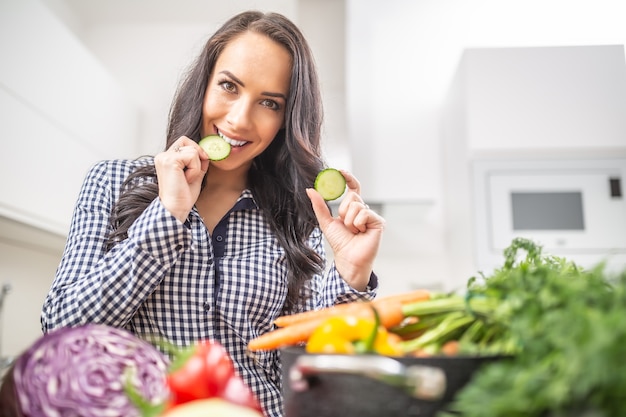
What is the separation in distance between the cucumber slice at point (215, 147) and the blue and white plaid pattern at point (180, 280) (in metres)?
0.14

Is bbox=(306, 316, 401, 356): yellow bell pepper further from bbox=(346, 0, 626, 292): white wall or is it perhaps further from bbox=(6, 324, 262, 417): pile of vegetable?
bbox=(346, 0, 626, 292): white wall

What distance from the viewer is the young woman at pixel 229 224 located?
941 mm

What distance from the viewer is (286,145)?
1.33 metres

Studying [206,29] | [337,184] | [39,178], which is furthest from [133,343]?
[206,29]

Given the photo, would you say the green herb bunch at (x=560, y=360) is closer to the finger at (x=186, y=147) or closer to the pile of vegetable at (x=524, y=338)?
the pile of vegetable at (x=524, y=338)

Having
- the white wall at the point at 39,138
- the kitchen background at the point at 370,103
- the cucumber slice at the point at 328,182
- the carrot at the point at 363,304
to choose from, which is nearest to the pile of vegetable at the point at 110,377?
the carrot at the point at 363,304

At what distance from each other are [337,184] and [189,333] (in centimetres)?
40

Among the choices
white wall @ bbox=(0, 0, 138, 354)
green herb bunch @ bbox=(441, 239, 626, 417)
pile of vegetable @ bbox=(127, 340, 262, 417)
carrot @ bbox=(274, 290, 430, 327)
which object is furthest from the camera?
white wall @ bbox=(0, 0, 138, 354)

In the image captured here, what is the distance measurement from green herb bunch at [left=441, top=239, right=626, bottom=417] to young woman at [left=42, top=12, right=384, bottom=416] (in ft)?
1.90

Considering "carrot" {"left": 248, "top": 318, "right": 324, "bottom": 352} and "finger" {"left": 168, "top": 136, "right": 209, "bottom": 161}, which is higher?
"finger" {"left": 168, "top": 136, "right": 209, "bottom": 161}

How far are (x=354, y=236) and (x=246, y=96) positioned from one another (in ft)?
1.18

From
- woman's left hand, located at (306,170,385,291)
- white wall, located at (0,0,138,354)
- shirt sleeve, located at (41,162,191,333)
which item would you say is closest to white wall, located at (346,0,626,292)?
white wall, located at (0,0,138,354)

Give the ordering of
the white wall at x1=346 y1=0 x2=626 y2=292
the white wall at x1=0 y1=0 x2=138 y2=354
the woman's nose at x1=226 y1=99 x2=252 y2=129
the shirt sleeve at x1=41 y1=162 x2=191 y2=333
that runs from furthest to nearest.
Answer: the white wall at x1=346 y1=0 x2=626 y2=292 < the white wall at x1=0 y1=0 x2=138 y2=354 < the woman's nose at x1=226 y1=99 x2=252 y2=129 < the shirt sleeve at x1=41 y1=162 x2=191 y2=333

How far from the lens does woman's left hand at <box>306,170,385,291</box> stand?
1020mm
